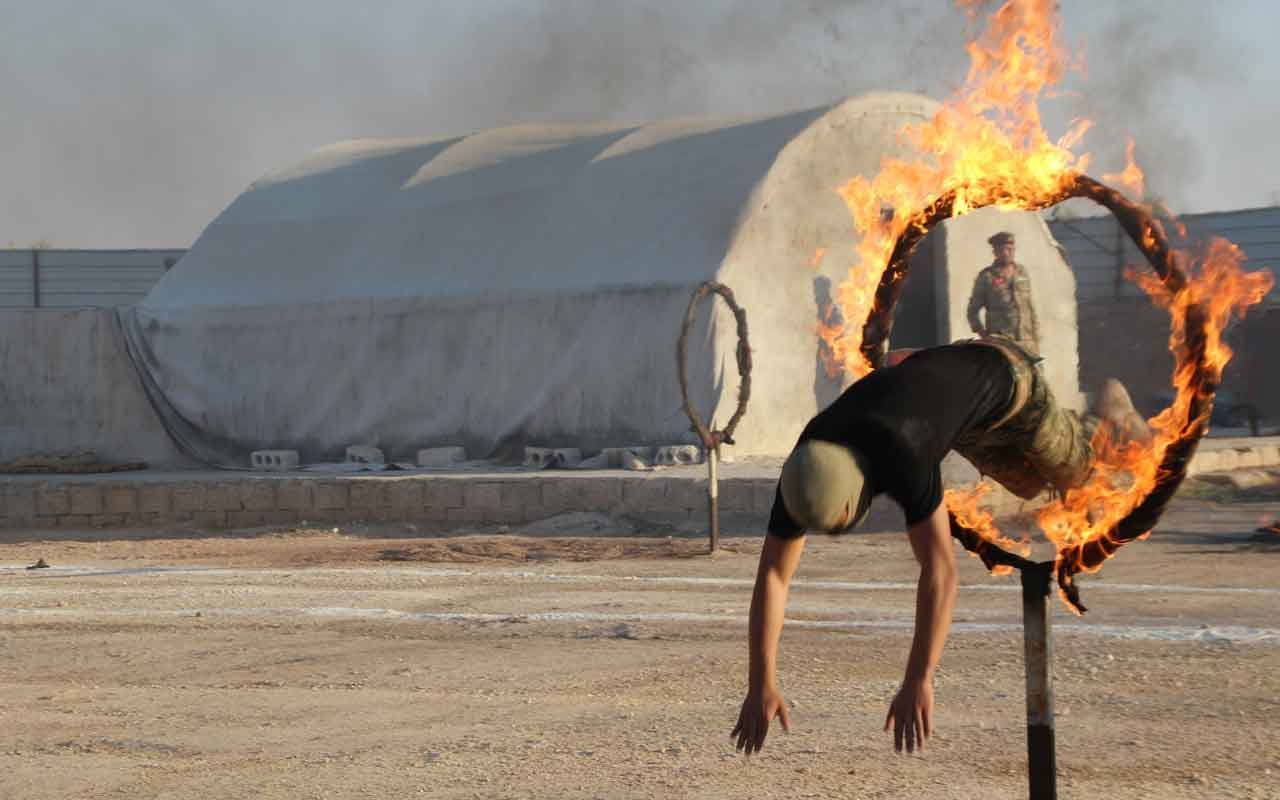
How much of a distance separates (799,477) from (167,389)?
1797 centimetres

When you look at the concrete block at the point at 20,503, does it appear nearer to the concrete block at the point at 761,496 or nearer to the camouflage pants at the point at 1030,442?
the concrete block at the point at 761,496

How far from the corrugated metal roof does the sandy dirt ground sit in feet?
61.5

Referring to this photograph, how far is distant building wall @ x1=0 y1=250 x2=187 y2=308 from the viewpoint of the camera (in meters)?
32.5

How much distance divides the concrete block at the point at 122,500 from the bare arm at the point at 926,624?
13854 millimetres

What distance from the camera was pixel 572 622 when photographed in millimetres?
8352

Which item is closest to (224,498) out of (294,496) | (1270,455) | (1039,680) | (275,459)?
(294,496)

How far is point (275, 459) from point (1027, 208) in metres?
15.7

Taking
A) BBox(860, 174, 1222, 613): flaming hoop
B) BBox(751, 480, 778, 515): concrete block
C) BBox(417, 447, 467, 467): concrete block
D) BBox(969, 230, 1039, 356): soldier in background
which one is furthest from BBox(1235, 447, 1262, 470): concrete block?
BBox(860, 174, 1222, 613): flaming hoop

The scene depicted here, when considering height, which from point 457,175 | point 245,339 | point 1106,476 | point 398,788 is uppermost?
point 457,175

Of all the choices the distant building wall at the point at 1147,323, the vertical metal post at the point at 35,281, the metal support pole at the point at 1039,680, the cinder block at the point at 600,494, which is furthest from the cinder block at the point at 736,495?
the vertical metal post at the point at 35,281

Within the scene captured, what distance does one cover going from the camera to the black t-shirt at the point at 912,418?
10.6 ft

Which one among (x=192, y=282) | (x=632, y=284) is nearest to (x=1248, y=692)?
(x=632, y=284)

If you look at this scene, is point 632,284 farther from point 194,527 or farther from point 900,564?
point 900,564

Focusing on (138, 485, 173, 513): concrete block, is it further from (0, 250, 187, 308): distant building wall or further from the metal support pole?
(0, 250, 187, 308): distant building wall
